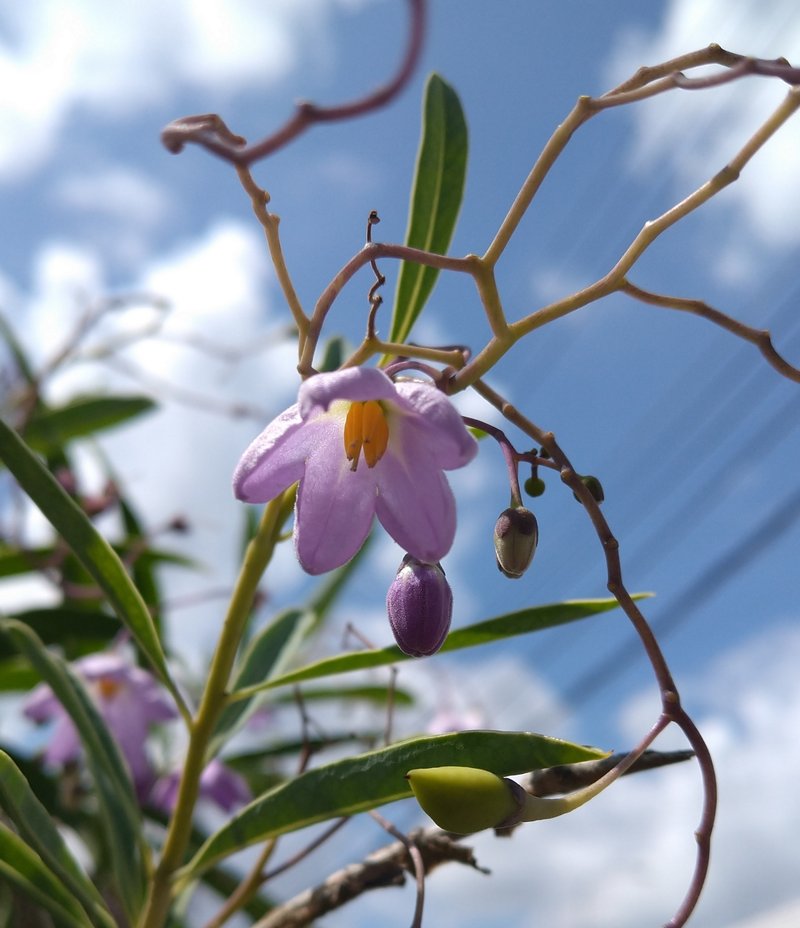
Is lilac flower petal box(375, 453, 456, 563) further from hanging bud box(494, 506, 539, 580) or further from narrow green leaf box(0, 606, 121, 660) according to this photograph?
narrow green leaf box(0, 606, 121, 660)

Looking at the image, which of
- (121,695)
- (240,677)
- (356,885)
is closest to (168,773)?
(121,695)

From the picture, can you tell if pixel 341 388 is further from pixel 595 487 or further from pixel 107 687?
pixel 107 687

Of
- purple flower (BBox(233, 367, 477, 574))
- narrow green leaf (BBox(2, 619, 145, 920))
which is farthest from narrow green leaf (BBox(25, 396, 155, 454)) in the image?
purple flower (BBox(233, 367, 477, 574))

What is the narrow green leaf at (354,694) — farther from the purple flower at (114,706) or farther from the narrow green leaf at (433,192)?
the narrow green leaf at (433,192)

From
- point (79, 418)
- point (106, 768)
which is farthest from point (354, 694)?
point (106, 768)

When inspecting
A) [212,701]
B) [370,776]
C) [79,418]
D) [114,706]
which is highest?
[79,418]

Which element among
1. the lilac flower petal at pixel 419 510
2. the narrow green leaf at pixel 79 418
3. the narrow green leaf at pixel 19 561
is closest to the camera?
the lilac flower petal at pixel 419 510

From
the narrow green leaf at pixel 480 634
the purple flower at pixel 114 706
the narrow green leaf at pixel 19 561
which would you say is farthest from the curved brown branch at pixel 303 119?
the narrow green leaf at pixel 19 561
